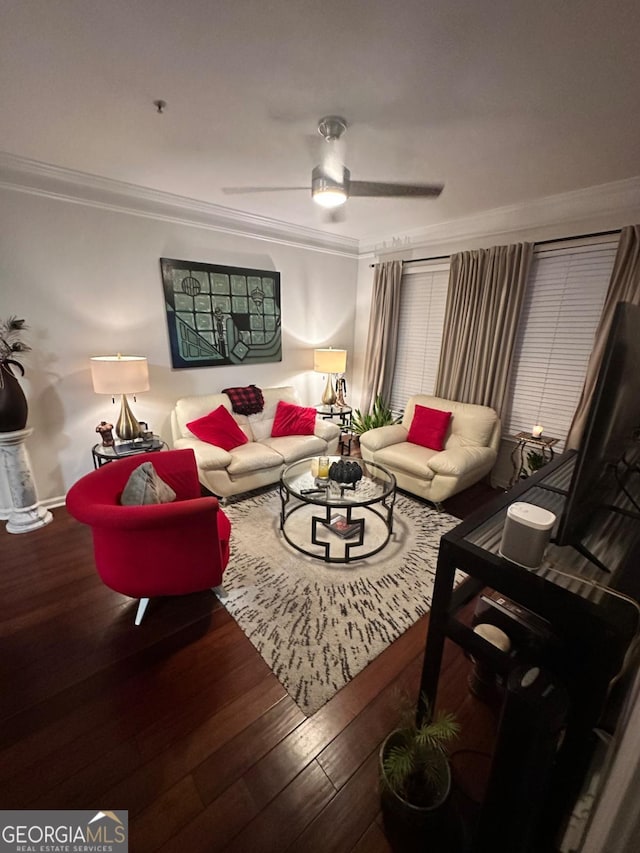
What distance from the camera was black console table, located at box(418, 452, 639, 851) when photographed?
834 mm

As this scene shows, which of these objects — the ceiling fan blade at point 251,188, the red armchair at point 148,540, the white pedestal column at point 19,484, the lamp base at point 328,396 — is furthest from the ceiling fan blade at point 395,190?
the white pedestal column at point 19,484

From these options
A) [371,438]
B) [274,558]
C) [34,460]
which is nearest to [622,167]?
[371,438]

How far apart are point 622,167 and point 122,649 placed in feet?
13.8

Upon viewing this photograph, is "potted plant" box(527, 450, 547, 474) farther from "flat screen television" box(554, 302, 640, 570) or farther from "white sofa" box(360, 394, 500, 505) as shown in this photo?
"flat screen television" box(554, 302, 640, 570)

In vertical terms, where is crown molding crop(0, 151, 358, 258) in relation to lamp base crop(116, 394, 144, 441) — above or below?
above

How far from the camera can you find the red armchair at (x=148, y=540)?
1.50 m

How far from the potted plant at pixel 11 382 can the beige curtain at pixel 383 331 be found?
353 centimetres

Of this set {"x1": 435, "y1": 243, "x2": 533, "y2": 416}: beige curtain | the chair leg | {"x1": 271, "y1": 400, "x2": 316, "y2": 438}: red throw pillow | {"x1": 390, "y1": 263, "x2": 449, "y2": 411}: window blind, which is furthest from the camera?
{"x1": 390, "y1": 263, "x2": 449, "y2": 411}: window blind

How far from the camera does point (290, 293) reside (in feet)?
13.2

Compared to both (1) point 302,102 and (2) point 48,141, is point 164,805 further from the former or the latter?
(2) point 48,141

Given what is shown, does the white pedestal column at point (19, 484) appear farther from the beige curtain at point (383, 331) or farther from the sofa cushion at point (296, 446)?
the beige curtain at point (383, 331)

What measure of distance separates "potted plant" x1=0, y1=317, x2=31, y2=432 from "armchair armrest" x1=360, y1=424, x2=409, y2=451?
2.87 meters

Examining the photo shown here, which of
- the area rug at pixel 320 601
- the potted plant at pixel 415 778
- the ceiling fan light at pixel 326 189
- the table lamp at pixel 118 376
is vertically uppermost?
the ceiling fan light at pixel 326 189

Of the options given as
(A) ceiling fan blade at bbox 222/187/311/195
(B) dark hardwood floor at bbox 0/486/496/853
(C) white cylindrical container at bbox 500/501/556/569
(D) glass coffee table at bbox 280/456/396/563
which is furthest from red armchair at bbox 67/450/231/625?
(A) ceiling fan blade at bbox 222/187/311/195
